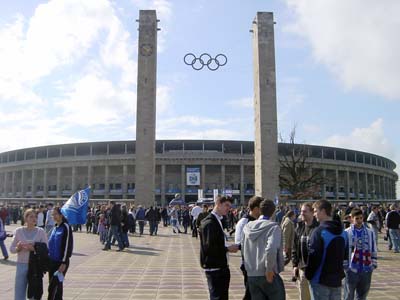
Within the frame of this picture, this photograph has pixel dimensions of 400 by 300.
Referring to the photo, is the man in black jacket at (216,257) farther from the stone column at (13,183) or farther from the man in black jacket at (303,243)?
the stone column at (13,183)

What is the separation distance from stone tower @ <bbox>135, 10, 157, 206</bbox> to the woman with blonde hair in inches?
1607

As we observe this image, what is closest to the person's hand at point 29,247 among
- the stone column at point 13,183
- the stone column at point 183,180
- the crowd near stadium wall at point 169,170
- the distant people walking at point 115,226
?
the distant people walking at point 115,226

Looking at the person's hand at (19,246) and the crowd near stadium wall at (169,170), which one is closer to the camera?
the person's hand at (19,246)

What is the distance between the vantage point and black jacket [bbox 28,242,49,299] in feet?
21.5

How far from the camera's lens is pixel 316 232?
203 inches

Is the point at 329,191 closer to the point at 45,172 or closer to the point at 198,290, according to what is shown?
the point at 45,172

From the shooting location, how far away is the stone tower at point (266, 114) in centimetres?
4906

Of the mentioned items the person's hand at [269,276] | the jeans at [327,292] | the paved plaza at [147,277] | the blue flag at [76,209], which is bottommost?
the paved plaza at [147,277]

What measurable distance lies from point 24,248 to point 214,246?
295cm

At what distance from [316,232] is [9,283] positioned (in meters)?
7.99

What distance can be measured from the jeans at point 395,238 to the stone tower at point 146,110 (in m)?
32.6

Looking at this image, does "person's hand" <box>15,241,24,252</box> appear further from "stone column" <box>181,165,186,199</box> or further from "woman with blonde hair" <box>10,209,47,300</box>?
"stone column" <box>181,165,186,199</box>

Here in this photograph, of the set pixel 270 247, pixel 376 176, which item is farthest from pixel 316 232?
pixel 376 176

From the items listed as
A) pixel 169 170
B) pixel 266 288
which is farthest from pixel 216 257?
pixel 169 170
